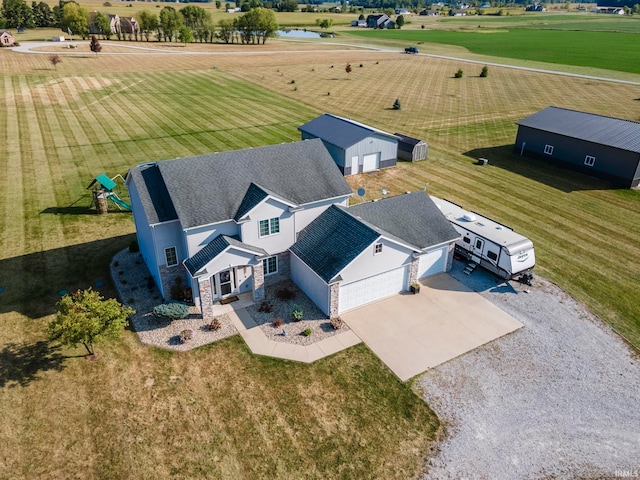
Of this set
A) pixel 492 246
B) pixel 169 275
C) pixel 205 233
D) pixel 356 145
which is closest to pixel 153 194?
pixel 205 233

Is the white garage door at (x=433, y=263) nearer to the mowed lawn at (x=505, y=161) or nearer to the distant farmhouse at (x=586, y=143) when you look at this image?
the mowed lawn at (x=505, y=161)

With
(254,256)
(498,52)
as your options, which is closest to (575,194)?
(254,256)

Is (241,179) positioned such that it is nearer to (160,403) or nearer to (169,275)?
(169,275)

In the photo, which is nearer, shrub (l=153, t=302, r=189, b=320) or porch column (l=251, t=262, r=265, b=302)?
shrub (l=153, t=302, r=189, b=320)

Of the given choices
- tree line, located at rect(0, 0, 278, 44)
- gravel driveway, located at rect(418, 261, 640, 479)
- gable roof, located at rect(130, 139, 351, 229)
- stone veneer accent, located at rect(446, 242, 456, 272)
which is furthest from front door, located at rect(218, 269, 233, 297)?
tree line, located at rect(0, 0, 278, 44)

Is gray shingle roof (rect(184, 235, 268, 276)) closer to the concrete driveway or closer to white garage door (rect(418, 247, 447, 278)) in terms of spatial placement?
the concrete driveway

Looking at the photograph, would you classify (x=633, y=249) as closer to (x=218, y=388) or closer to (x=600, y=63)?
(x=218, y=388)
